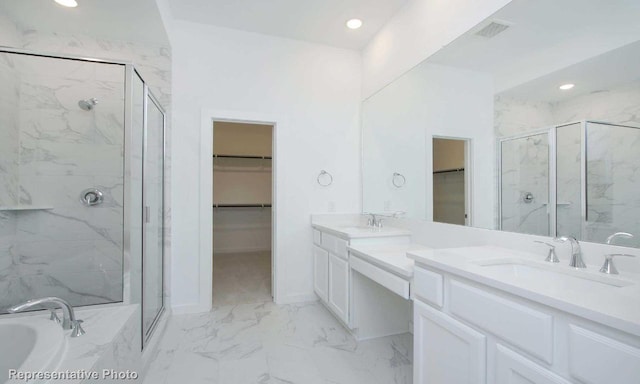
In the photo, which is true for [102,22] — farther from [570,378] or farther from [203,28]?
[570,378]

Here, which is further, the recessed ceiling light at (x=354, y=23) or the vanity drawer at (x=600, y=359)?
the recessed ceiling light at (x=354, y=23)

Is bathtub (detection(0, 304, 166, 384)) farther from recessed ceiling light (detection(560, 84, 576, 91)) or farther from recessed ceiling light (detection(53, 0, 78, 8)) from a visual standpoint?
recessed ceiling light (detection(560, 84, 576, 91))

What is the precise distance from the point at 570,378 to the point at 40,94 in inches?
140

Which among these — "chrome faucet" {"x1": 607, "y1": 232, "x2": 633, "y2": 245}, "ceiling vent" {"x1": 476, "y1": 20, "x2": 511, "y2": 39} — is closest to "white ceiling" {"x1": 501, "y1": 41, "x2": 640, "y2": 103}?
"ceiling vent" {"x1": 476, "y1": 20, "x2": 511, "y2": 39}

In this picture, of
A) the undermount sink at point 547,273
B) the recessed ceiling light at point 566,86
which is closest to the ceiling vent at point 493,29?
the recessed ceiling light at point 566,86

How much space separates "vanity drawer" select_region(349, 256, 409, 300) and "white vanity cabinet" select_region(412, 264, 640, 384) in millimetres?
84

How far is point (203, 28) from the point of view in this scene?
275 centimetres

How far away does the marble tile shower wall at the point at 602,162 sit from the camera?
1.11m

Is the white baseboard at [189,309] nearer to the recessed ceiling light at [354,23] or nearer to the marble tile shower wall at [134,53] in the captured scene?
the marble tile shower wall at [134,53]

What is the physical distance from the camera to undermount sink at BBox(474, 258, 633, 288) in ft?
3.40

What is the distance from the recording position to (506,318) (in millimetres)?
967

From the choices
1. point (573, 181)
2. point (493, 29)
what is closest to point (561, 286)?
point (573, 181)

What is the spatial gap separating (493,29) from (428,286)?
1538mm

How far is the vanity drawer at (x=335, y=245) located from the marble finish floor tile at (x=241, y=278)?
3.13 feet
